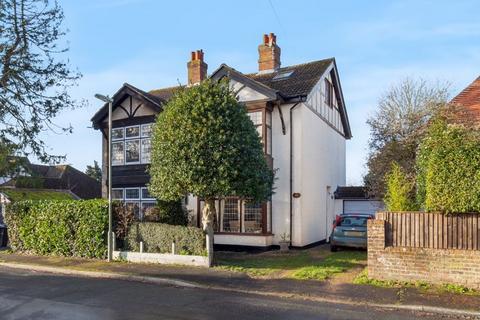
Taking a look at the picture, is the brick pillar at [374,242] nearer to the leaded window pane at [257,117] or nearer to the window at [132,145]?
the leaded window pane at [257,117]

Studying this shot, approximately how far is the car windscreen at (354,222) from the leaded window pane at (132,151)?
1023 centimetres

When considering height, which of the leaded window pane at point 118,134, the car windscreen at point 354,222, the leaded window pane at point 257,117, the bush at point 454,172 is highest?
the leaded window pane at point 257,117

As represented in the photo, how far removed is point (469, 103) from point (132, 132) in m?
14.5

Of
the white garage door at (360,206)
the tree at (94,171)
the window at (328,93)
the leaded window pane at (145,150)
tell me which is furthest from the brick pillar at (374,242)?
the tree at (94,171)

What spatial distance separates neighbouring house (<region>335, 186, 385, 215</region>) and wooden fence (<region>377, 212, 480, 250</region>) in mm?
12856

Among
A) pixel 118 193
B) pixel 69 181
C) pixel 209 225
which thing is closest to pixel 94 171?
pixel 69 181

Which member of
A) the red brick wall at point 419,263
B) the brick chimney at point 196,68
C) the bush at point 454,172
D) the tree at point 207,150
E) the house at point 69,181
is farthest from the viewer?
the house at point 69,181

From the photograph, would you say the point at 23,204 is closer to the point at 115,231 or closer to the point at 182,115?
the point at 115,231

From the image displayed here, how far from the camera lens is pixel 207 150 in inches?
526

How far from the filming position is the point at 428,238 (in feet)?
33.7

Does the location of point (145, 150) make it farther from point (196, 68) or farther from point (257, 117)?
point (257, 117)

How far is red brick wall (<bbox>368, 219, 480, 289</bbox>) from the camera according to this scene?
9.76 m

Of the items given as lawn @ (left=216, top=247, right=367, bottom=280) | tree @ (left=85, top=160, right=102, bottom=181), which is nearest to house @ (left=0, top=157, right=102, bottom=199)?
tree @ (left=85, top=160, right=102, bottom=181)

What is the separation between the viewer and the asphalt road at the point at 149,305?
8062mm
